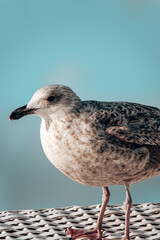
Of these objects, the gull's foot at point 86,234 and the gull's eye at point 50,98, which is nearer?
the gull's eye at point 50,98

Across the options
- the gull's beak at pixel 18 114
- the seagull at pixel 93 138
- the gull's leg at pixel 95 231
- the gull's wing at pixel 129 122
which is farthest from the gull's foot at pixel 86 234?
the gull's beak at pixel 18 114

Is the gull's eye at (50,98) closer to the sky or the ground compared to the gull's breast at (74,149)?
closer to the sky

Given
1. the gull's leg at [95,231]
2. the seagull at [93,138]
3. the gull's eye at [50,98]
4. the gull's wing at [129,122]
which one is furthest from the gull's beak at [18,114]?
the gull's leg at [95,231]

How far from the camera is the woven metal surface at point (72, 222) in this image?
3.53 metres

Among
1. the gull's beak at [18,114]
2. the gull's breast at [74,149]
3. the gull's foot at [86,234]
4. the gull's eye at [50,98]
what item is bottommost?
the gull's foot at [86,234]

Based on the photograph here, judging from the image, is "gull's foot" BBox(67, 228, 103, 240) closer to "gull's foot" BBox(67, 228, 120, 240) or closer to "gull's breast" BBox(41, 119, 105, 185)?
"gull's foot" BBox(67, 228, 120, 240)

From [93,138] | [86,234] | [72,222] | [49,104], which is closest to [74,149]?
[93,138]

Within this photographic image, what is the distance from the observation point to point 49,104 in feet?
10.3

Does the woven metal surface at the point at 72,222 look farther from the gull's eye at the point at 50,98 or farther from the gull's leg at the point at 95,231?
the gull's eye at the point at 50,98

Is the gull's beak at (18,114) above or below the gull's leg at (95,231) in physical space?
above

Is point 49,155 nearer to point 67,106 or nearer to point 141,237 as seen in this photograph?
point 67,106

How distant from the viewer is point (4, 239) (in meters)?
3.51

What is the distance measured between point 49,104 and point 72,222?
101cm

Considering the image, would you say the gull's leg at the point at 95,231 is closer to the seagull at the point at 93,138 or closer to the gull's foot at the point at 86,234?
the gull's foot at the point at 86,234
